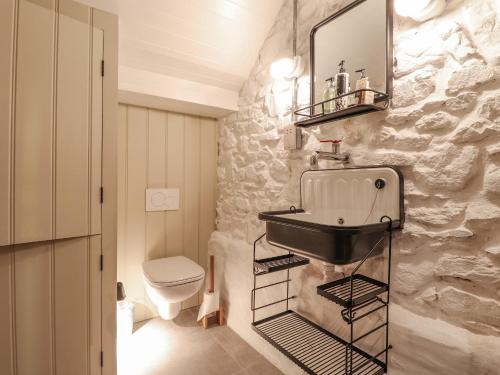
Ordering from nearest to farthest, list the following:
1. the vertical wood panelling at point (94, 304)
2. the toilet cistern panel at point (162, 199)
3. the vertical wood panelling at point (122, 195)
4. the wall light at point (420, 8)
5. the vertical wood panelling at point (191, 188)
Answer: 1. the wall light at point (420, 8)
2. the vertical wood panelling at point (94, 304)
3. the vertical wood panelling at point (122, 195)
4. the toilet cistern panel at point (162, 199)
5. the vertical wood panelling at point (191, 188)

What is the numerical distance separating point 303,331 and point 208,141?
1851 millimetres

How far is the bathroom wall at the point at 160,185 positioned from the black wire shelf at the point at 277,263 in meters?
1.23

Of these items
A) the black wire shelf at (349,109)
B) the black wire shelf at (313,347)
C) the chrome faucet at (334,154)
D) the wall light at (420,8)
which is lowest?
the black wire shelf at (313,347)

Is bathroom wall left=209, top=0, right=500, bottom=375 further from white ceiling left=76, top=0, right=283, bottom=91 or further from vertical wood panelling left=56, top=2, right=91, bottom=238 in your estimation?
vertical wood panelling left=56, top=2, right=91, bottom=238

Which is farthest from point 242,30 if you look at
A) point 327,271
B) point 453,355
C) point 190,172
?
point 453,355

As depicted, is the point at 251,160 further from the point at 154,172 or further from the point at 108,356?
the point at 108,356

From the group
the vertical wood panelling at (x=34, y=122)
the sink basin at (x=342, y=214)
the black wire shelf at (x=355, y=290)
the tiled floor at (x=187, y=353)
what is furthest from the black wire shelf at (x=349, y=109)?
the tiled floor at (x=187, y=353)

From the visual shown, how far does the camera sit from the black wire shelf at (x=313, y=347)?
3.79 feet

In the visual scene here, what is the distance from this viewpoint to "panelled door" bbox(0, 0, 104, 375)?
3.77 ft

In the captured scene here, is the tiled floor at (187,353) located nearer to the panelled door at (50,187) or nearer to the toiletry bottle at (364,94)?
the panelled door at (50,187)

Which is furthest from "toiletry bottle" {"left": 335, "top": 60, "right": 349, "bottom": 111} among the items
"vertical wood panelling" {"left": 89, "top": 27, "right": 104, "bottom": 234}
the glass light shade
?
"vertical wood panelling" {"left": 89, "top": 27, "right": 104, "bottom": 234}

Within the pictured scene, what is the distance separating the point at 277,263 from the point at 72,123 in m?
1.25

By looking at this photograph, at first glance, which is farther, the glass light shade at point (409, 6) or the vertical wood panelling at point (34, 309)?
the vertical wood panelling at point (34, 309)

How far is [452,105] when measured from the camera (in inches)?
38.7
